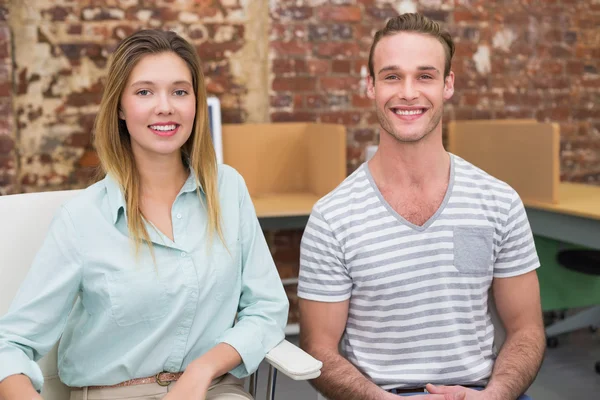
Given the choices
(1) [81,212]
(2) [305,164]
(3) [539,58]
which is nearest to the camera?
(1) [81,212]

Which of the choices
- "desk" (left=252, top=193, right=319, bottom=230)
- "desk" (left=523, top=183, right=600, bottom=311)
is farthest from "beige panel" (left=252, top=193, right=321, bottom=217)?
"desk" (left=523, top=183, right=600, bottom=311)

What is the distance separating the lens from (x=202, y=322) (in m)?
1.46

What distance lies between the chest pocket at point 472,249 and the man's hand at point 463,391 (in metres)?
0.24

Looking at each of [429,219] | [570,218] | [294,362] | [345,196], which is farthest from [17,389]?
[570,218]

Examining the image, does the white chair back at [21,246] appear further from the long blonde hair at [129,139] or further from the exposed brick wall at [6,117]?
the exposed brick wall at [6,117]

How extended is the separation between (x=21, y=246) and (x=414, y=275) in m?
0.84

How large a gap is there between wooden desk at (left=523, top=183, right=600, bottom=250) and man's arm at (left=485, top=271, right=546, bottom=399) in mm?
1113

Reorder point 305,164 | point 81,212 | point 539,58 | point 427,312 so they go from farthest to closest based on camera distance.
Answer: point 539,58 < point 305,164 < point 427,312 < point 81,212

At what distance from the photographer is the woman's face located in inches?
57.6

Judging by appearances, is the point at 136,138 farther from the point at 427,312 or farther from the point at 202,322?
the point at 427,312

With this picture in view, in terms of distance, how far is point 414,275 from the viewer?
1527mm

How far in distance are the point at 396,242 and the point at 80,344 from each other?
2.21 ft

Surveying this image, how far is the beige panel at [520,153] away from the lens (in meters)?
2.89

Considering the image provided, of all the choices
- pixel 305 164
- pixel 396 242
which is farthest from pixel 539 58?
pixel 396 242
